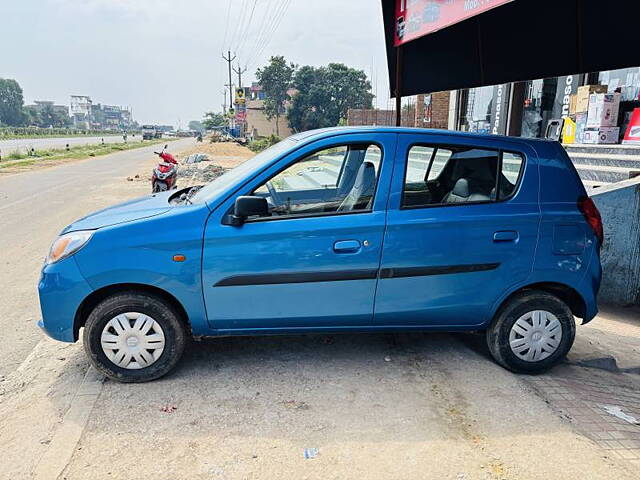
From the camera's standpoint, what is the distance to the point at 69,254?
3.31m

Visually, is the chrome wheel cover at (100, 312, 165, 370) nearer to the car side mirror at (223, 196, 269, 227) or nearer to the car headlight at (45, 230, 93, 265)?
the car headlight at (45, 230, 93, 265)

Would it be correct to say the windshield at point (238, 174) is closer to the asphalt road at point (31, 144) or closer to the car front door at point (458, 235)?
the car front door at point (458, 235)

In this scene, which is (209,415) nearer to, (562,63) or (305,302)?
(305,302)

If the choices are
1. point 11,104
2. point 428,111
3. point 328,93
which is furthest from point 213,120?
point 428,111

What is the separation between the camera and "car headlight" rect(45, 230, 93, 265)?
332cm

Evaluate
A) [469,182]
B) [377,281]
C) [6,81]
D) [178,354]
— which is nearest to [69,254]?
[178,354]

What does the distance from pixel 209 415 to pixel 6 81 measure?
512ft

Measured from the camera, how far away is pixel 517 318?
3.69 metres

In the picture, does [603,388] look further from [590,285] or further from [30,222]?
[30,222]

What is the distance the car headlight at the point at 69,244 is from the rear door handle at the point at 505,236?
2.85 meters

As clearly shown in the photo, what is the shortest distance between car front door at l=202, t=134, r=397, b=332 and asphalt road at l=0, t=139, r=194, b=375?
6.74 feet

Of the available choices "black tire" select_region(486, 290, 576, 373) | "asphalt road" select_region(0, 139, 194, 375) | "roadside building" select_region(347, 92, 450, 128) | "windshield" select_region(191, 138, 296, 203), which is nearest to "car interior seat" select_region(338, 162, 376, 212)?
"windshield" select_region(191, 138, 296, 203)

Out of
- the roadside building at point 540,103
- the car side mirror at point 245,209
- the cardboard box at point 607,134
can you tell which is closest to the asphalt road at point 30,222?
the car side mirror at point 245,209

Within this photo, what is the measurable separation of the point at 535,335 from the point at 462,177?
1331 mm
